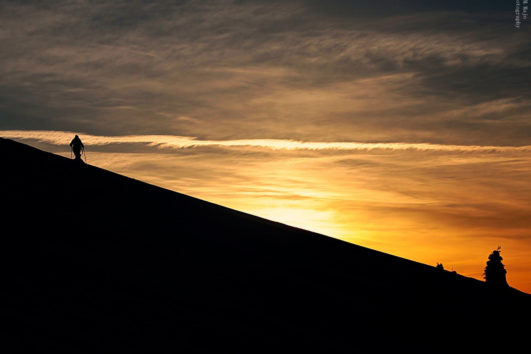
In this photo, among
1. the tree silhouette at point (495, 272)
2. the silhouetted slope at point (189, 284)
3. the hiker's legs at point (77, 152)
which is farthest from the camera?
the hiker's legs at point (77, 152)

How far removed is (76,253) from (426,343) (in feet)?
20.8

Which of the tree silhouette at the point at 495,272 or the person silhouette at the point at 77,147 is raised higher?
the person silhouette at the point at 77,147

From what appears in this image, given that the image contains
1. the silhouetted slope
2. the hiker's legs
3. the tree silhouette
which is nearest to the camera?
the silhouetted slope

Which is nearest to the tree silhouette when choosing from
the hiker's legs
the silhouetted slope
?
the silhouetted slope

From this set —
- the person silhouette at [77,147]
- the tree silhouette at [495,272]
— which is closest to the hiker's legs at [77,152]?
the person silhouette at [77,147]

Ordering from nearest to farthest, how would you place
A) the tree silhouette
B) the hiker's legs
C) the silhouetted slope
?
the silhouetted slope → the tree silhouette → the hiker's legs

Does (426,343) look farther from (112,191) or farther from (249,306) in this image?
(112,191)

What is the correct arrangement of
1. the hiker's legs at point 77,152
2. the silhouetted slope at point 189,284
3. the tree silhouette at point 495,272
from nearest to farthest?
the silhouetted slope at point 189,284
the tree silhouette at point 495,272
the hiker's legs at point 77,152

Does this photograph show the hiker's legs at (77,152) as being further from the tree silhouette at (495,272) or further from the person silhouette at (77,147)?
the tree silhouette at (495,272)

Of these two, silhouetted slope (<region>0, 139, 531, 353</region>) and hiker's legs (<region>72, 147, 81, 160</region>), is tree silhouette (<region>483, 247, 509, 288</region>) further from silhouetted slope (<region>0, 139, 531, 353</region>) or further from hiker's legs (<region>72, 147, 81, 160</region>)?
hiker's legs (<region>72, 147, 81, 160</region>)

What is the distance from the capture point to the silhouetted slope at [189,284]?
7461mm

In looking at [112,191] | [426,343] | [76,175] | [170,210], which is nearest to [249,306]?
[426,343]

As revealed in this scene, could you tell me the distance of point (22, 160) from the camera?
50.7 feet

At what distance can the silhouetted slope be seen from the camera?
7461 millimetres
